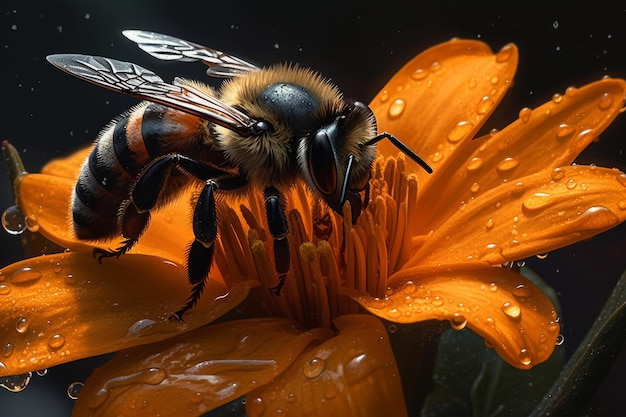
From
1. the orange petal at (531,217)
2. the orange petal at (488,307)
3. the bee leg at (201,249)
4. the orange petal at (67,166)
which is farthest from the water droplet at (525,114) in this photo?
the orange petal at (67,166)

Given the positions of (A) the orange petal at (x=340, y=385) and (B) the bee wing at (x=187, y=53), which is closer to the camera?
(A) the orange petal at (x=340, y=385)

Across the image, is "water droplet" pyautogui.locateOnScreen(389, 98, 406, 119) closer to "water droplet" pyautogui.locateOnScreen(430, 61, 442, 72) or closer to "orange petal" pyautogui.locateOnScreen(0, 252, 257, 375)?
"water droplet" pyautogui.locateOnScreen(430, 61, 442, 72)

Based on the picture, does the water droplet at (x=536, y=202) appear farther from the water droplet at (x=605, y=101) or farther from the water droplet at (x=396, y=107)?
the water droplet at (x=396, y=107)

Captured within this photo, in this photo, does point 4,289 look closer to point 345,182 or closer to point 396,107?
point 345,182

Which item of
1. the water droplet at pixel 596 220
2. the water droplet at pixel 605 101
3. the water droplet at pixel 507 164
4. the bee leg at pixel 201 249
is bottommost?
the bee leg at pixel 201 249

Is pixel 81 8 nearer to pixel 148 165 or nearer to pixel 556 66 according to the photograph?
pixel 148 165

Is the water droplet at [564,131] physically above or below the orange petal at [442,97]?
above

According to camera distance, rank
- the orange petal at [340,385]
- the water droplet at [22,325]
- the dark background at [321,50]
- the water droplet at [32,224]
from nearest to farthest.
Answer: the orange petal at [340,385]
the water droplet at [22,325]
the water droplet at [32,224]
the dark background at [321,50]

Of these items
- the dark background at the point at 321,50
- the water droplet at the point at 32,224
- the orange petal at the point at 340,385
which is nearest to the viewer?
the orange petal at the point at 340,385
